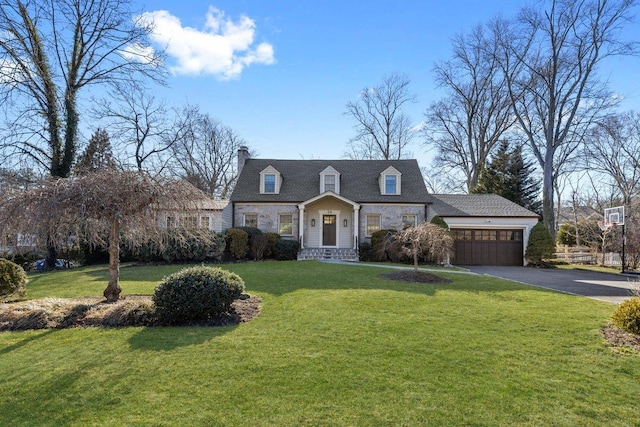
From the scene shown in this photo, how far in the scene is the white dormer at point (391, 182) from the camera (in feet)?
69.7

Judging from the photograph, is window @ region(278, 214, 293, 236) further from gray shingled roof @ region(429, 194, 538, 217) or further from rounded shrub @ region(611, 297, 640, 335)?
rounded shrub @ region(611, 297, 640, 335)

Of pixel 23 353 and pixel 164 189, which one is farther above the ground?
pixel 164 189

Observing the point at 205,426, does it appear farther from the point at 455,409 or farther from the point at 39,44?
→ the point at 39,44

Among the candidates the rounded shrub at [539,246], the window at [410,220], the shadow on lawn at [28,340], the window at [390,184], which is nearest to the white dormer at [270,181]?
the window at [390,184]

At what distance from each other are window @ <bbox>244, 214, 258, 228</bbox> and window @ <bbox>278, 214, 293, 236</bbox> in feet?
5.15

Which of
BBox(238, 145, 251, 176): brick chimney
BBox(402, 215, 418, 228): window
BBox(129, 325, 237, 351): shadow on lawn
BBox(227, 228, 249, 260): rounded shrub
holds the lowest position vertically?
BBox(129, 325, 237, 351): shadow on lawn

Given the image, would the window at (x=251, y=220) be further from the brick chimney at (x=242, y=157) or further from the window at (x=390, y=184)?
the window at (x=390, y=184)

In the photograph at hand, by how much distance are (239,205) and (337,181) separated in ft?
21.1

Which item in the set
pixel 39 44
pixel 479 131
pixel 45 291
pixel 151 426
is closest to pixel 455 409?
pixel 151 426

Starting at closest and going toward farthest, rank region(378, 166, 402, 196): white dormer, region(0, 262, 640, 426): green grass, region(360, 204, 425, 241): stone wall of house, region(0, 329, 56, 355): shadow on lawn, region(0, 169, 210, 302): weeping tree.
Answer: region(0, 262, 640, 426): green grass, region(0, 329, 56, 355): shadow on lawn, region(0, 169, 210, 302): weeping tree, region(360, 204, 425, 241): stone wall of house, region(378, 166, 402, 196): white dormer

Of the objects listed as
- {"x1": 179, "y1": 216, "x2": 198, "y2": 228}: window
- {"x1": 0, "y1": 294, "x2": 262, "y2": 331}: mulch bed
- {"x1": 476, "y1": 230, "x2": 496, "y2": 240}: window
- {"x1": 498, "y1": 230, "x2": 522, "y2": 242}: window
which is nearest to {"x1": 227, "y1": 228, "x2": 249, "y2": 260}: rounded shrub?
{"x1": 179, "y1": 216, "x2": 198, "y2": 228}: window

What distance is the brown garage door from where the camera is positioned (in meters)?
19.4

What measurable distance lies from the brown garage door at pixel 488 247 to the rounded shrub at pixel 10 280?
18.8 meters

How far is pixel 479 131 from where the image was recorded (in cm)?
3150
